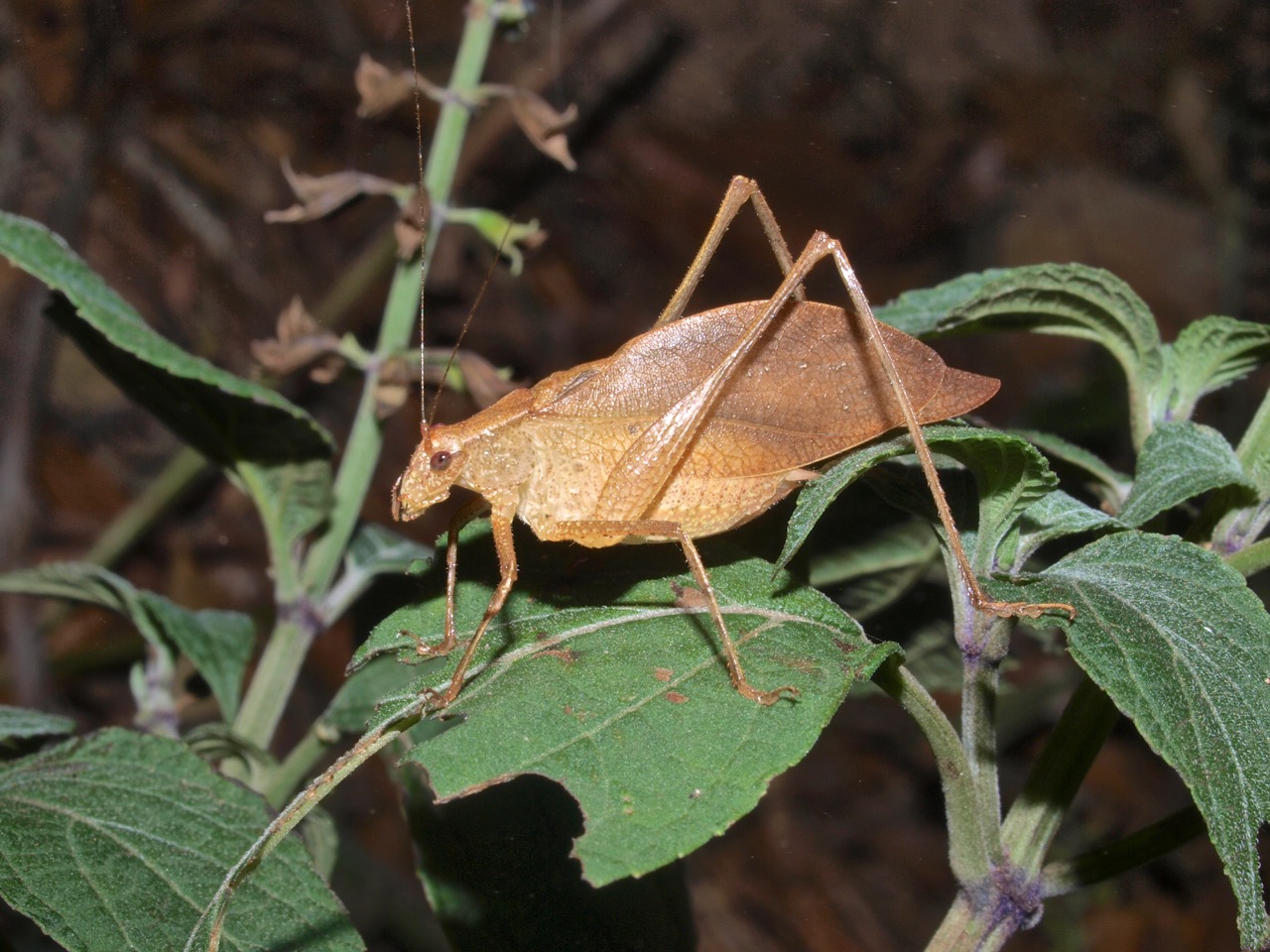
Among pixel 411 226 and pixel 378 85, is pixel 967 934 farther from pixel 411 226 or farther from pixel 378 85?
pixel 378 85

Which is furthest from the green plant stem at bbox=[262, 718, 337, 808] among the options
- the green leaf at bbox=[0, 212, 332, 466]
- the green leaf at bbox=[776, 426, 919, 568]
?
the green leaf at bbox=[776, 426, 919, 568]

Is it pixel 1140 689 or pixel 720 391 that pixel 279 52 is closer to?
pixel 720 391

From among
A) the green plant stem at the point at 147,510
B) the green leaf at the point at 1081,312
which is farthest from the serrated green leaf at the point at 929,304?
the green plant stem at the point at 147,510

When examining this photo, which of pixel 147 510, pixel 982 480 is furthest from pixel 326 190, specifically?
pixel 147 510

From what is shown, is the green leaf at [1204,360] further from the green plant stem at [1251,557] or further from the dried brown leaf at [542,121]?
the dried brown leaf at [542,121]

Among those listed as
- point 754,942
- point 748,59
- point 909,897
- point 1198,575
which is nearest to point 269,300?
point 748,59

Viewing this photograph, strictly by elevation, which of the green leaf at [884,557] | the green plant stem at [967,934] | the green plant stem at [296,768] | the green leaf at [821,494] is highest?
the green leaf at [821,494]
